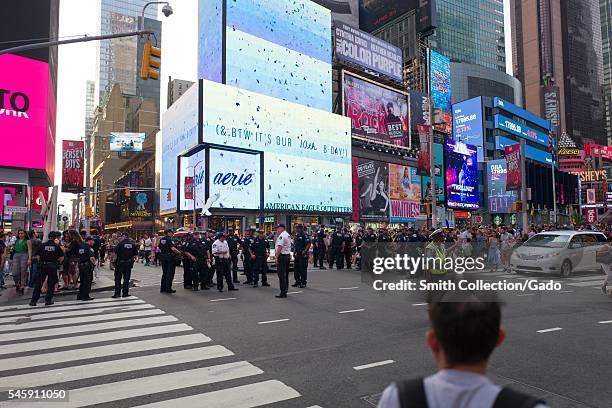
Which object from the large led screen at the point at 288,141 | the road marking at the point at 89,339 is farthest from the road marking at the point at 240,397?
the large led screen at the point at 288,141

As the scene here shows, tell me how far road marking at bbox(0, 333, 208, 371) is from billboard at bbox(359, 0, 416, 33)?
88607 mm

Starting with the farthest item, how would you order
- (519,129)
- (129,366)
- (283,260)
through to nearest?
(519,129) → (283,260) → (129,366)

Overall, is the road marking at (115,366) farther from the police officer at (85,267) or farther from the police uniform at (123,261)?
the police uniform at (123,261)

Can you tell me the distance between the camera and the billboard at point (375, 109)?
2325 inches

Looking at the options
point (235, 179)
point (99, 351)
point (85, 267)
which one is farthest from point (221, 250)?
point (235, 179)

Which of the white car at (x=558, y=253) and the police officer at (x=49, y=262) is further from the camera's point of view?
the white car at (x=558, y=253)

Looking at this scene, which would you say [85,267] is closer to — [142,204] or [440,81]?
[142,204]

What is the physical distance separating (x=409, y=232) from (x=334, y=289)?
7.28 metres

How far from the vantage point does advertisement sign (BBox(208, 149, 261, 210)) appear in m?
39.2

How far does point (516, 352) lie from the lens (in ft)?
21.1

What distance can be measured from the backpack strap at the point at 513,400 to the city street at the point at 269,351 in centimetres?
331

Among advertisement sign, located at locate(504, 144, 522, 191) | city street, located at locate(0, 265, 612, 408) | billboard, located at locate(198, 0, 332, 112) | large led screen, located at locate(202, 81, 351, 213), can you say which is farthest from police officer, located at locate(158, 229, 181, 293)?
billboard, located at locate(198, 0, 332, 112)

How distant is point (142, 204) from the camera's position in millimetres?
71312

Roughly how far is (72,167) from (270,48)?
2218cm
